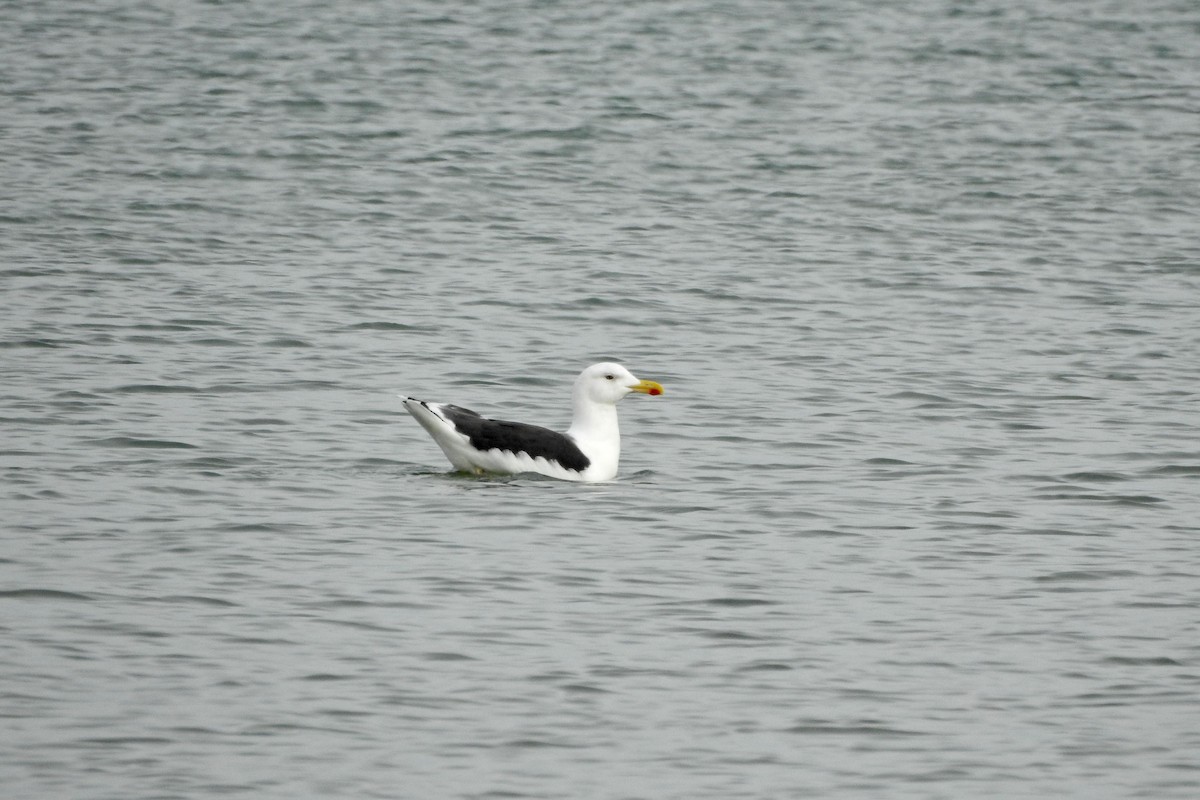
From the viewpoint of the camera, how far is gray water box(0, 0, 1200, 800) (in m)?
9.36

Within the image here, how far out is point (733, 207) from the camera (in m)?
26.1

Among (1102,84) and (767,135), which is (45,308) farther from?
(1102,84)

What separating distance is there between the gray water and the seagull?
233 millimetres

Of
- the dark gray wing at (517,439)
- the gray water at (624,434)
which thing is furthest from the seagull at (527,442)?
the gray water at (624,434)

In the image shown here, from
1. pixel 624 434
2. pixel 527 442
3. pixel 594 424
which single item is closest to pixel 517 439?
pixel 527 442

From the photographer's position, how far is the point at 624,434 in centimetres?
1611

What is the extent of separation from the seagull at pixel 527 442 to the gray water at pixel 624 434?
0.77 ft

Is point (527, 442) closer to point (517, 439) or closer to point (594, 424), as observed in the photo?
point (517, 439)

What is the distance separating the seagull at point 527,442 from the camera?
46.3 feet

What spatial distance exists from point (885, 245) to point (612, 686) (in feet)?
47.8

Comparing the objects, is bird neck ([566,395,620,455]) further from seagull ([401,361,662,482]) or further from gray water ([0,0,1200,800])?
gray water ([0,0,1200,800])

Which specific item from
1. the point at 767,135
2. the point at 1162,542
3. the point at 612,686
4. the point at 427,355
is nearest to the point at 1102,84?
the point at 767,135

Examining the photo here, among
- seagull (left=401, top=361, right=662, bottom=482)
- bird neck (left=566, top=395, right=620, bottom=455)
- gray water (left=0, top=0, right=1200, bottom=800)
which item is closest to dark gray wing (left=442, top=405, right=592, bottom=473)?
seagull (left=401, top=361, right=662, bottom=482)

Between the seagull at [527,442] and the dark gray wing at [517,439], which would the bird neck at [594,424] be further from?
the dark gray wing at [517,439]
